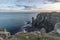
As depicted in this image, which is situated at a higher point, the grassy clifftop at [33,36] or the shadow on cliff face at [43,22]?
the shadow on cliff face at [43,22]

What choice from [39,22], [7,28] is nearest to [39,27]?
[39,22]

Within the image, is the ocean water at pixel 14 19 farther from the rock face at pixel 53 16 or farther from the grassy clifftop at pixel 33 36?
the rock face at pixel 53 16

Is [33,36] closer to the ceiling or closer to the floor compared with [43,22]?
closer to the floor

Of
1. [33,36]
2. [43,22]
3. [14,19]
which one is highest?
[14,19]

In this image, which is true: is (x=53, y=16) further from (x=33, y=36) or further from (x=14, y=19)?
(x=14, y=19)

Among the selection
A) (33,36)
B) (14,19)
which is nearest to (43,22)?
(33,36)

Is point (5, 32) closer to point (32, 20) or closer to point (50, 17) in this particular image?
point (32, 20)

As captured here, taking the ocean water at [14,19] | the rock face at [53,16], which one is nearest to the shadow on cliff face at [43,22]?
the rock face at [53,16]

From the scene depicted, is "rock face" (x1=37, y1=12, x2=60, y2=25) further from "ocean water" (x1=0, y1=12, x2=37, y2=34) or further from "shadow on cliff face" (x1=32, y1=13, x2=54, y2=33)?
"ocean water" (x1=0, y1=12, x2=37, y2=34)
